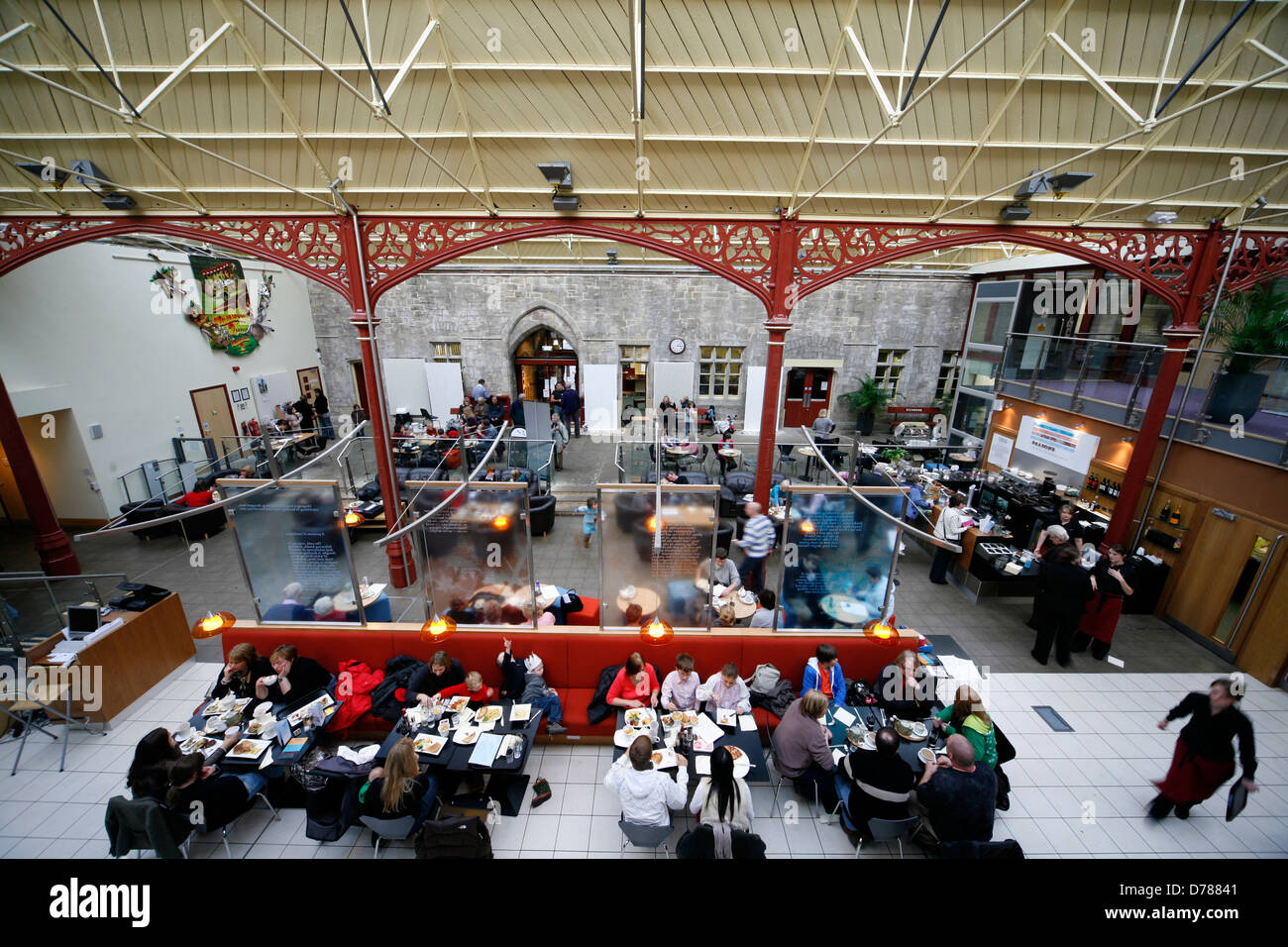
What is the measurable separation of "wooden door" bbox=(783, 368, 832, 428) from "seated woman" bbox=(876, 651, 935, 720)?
11.6 m

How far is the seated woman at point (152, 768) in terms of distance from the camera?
382 centimetres

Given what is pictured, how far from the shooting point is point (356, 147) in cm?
647

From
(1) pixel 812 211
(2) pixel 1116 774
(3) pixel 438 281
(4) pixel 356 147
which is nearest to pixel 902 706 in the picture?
(2) pixel 1116 774

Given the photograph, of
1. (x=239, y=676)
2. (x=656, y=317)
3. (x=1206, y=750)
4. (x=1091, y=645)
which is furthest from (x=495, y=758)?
(x=656, y=317)

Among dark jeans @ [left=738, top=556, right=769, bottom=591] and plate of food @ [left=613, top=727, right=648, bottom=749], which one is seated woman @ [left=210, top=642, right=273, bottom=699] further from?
dark jeans @ [left=738, top=556, right=769, bottom=591]

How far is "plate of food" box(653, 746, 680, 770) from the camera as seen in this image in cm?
420

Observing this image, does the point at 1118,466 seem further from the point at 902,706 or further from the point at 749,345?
the point at 749,345

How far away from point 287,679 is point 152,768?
3.76 feet

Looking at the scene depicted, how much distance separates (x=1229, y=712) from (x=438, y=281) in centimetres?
1696

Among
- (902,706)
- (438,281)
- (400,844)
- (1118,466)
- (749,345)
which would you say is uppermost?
(438,281)

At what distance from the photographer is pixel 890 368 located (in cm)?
1566

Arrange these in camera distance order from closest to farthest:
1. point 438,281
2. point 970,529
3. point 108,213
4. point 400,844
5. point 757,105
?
point 400,844 < point 757,105 < point 108,213 < point 970,529 < point 438,281

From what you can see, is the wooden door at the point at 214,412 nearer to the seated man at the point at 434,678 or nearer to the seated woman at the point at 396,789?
the seated man at the point at 434,678

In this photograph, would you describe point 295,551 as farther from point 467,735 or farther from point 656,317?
point 656,317
